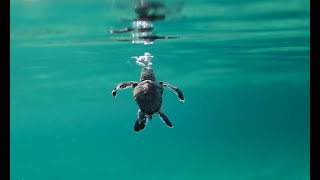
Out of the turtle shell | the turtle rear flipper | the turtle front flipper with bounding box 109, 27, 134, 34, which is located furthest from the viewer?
the turtle front flipper with bounding box 109, 27, 134, 34

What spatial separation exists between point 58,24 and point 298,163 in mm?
53803

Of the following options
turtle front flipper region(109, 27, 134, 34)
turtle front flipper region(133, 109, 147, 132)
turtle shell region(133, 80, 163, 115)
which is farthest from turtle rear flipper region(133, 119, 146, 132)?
turtle front flipper region(109, 27, 134, 34)

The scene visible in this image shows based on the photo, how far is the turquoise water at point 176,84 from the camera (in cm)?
1670

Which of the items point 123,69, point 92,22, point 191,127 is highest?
point 191,127

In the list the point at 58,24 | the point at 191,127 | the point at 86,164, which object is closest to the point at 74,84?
the point at 58,24

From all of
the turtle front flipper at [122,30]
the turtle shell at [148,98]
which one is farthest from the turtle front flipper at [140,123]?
the turtle front flipper at [122,30]

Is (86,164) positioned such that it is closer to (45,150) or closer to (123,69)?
(45,150)

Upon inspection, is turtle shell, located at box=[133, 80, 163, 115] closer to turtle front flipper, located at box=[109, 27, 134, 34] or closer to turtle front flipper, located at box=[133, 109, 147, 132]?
turtle front flipper, located at box=[133, 109, 147, 132]

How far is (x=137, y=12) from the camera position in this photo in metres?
14.0

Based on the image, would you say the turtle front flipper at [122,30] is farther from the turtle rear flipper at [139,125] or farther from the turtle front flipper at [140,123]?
the turtle rear flipper at [139,125]

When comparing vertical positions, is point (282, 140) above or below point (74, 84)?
above

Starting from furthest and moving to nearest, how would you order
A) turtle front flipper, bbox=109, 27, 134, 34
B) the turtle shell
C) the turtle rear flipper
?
turtle front flipper, bbox=109, 27, 134, 34
the turtle shell
the turtle rear flipper

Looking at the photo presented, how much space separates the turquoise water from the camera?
16.7 m

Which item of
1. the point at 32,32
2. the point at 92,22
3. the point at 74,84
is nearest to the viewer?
the point at 92,22
